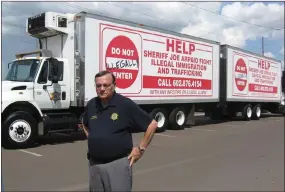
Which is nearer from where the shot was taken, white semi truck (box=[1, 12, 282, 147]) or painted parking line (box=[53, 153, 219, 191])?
painted parking line (box=[53, 153, 219, 191])

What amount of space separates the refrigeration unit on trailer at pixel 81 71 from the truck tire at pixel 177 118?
4 cm

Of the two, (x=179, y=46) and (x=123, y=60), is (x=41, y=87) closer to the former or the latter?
(x=123, y=60)

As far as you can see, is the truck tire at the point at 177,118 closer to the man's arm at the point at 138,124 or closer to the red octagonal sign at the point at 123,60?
the red octagonal sign at the point at 123,60

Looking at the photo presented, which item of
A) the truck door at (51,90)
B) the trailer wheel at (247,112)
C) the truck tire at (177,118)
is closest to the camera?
the truck door at (51,90)

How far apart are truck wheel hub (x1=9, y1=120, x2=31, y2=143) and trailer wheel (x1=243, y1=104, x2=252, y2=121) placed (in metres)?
14.1

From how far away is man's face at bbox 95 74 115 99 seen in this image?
341 cm

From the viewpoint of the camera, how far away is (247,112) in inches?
829

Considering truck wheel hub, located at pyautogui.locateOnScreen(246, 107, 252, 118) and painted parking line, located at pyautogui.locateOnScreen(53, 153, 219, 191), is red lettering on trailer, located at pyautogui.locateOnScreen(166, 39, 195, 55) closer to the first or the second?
painted parking line, located at pyautogui.locateOnScreen(53, 153, 219, 191)

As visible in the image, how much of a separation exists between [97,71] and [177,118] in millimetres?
5063

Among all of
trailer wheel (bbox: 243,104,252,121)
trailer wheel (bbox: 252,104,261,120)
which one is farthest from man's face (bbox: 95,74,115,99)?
trailer wheel (bbox: 252,104,261,120)

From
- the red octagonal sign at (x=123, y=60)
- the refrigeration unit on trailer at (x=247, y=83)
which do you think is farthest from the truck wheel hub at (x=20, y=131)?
the refrigeration unit on trailer at (x=247, y=83)

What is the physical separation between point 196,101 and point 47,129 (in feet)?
25.7

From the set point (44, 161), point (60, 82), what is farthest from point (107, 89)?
point (60, 82)

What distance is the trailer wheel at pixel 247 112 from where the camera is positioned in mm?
20797
